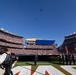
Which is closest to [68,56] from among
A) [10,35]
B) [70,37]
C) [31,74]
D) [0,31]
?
[31,74]

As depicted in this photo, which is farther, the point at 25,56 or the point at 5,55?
the point at 25,56

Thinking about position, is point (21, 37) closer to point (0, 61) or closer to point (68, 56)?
point (68, 56)

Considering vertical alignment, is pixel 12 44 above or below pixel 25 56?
above

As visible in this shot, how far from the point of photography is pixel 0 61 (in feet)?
20.3

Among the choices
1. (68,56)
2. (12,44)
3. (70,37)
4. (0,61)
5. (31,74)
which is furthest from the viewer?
(70,37)

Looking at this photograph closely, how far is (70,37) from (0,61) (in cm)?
9446

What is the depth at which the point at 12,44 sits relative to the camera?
8494 centimetres

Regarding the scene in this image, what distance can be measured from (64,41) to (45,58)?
260 feet

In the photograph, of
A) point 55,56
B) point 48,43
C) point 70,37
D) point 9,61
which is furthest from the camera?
point 70,37

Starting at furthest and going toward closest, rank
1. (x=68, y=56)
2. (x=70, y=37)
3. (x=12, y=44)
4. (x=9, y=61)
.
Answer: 1. (x=70, y=37)
2. (x=12, y=44)
3. (x=68, y=56)
4. (x=9, y=61)

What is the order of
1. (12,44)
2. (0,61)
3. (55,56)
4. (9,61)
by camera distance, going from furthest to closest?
1. (12,44)
2. (55,56)
3. (9,61)
4. (0,61)

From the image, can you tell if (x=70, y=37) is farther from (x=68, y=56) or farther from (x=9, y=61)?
(x=9, y=61)

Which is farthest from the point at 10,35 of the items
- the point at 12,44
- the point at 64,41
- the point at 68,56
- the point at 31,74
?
the point at 31,74

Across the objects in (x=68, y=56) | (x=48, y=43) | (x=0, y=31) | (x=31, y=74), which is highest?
(x=0, y=31)
